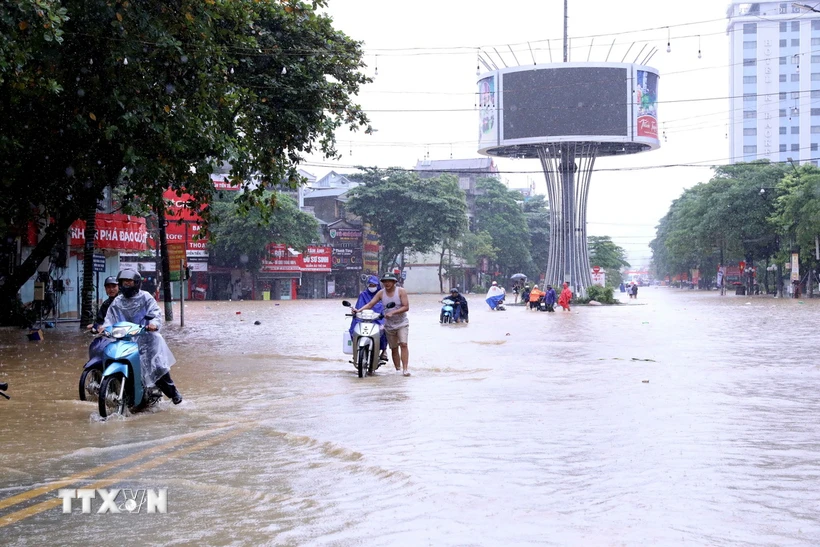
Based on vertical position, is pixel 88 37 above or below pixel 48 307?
above

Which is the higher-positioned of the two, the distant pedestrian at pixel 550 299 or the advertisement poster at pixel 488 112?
the advertisement poster at pixel 488 112

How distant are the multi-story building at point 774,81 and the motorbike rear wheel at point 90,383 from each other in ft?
420

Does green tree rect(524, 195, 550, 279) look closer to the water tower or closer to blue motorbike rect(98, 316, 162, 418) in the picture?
the water tower

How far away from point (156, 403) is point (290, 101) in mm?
11634

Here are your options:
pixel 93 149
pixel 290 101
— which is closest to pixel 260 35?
pixel 290 101

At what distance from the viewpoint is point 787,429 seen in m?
8.64

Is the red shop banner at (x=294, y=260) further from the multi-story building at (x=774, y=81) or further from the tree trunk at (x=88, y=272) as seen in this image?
the multi-story building at (x=774, y=81)

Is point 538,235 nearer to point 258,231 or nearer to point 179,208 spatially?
point 258,231

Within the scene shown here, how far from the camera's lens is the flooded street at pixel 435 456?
5.13 m

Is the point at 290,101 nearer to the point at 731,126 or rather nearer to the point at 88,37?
the point at 88,37

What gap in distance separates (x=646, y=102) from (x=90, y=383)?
4782 cm

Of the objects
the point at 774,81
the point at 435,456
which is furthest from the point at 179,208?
the point at 774,81

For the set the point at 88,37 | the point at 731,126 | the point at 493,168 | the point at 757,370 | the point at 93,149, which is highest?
the point at 731,126

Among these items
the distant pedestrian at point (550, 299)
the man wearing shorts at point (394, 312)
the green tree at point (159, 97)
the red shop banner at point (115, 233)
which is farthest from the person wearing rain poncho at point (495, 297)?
the man wearing shorts at point (394, 312)
